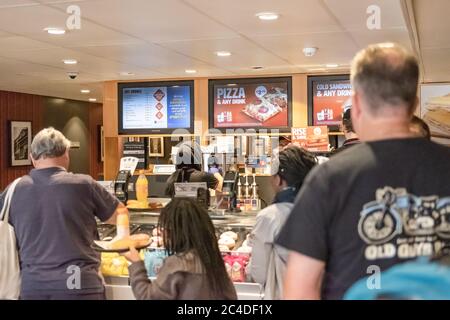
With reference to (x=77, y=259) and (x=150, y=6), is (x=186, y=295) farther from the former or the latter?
(x=150, y=6)

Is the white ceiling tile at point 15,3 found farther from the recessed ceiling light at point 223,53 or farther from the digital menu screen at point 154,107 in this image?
the digital menu screen at point 154,107

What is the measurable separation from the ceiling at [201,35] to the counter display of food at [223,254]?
127 cm

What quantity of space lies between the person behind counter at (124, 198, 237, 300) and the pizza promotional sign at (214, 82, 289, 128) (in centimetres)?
442

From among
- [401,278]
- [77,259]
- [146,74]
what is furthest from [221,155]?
[401,278]

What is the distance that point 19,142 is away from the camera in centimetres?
884

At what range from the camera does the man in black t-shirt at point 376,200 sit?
51.1 inches

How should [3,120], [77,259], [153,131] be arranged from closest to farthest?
[77,259] → [153,131] → [3,120]

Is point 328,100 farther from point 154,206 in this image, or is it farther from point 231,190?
point 154,206

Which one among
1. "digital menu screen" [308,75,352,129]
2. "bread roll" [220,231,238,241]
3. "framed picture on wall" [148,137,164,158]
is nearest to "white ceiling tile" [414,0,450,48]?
"digital menu screen" [308,75,352,129]

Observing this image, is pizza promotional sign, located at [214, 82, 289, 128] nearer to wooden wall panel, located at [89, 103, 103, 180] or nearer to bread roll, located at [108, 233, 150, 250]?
bread roll, located at [108, 233, 150, 250]

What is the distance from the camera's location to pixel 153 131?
6.99m

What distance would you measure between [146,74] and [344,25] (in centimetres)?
313

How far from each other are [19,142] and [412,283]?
8384 mm

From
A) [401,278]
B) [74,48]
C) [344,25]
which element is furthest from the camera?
[74,48]
